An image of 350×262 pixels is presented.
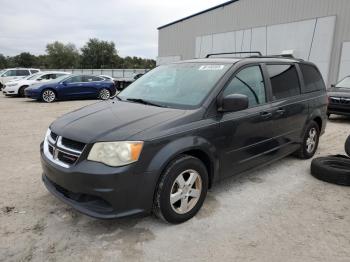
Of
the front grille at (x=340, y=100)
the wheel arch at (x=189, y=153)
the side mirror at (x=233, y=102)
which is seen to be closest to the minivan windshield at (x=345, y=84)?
the front grille at (x=340, y=100)

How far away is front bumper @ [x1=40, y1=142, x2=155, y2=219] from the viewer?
282cm

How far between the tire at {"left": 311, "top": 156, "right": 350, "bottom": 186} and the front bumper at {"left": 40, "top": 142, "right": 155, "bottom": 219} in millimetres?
2791

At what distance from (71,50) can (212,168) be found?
9433 centimetres

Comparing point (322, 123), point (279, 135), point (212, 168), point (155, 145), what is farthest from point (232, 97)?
point (322, 123)

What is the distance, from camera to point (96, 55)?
236ft

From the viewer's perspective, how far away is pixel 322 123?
5844mm

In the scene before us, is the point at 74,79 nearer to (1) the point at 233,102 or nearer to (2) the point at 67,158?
(2) the point at 67,158

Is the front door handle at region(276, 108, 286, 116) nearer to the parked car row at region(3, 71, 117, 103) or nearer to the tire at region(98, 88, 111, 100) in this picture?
the parked car row at region(3, 71, 117, 103)

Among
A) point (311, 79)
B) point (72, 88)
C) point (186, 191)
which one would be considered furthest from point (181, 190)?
point (72, 88)

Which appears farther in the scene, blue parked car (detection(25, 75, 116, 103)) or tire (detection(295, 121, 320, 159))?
blue parked car (detection(25, 75, 116, 103))

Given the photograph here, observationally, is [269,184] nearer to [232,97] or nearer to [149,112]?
[232,97]

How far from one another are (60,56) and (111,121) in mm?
90245

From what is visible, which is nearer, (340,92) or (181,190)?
(181,190)

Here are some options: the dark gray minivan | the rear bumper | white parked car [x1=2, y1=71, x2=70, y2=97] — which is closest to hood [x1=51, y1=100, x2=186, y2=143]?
the dark gray minivan
